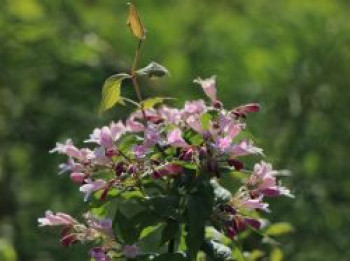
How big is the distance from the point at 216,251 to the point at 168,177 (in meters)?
0.20

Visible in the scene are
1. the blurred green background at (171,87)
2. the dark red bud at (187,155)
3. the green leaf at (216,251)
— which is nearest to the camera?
the dark red bud at (187,155)

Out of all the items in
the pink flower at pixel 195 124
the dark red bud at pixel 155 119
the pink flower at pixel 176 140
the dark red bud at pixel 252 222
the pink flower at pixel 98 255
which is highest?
the dark red bud at pixel 155 119

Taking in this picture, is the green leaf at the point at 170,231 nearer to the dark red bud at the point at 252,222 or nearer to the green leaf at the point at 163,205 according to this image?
the green leaf at the point at 163,205

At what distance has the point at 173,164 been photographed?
2.01 meters

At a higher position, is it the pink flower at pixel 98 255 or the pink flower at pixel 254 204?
the pink flower at pixel 254 204

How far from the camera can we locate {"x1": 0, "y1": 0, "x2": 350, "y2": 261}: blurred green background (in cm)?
484

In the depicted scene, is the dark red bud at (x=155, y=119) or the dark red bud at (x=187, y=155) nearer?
the dark red bud at (x=187, y=155)

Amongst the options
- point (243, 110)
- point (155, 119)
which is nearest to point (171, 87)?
point (155, 119)

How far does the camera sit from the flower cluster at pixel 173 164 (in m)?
1.99

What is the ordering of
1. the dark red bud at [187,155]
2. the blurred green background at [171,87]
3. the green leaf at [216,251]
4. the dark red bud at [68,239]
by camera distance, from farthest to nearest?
the blurred green background at [171,87] → the green leaf at [216,251] → the dark red bud at [68,239] → the dark red bud at [187,155]

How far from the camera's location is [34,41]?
5113mm

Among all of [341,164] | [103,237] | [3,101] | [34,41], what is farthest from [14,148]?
[103,237]

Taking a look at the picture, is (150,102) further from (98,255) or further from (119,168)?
(98,255)

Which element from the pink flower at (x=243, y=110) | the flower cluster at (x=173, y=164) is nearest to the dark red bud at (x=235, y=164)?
the flower cluster at (x=173, y=164)
